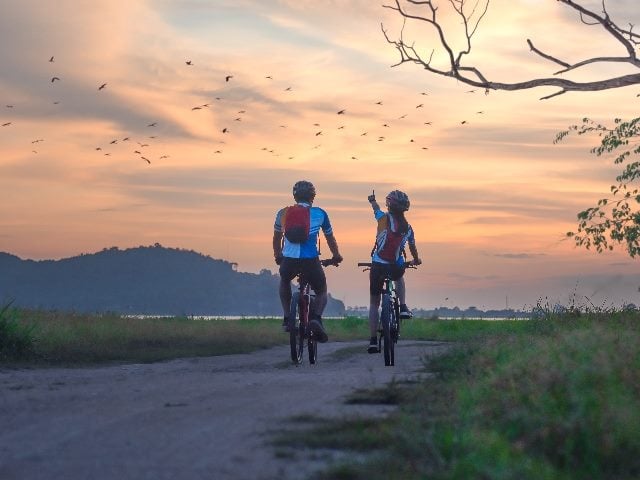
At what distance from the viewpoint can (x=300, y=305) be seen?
50.7 feet

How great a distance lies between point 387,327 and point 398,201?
2.03m

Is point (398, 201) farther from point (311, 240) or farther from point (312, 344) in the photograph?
point (312, 344)

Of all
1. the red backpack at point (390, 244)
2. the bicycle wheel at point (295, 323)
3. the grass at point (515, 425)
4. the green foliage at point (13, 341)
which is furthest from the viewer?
the green foliage at point (13, 341)

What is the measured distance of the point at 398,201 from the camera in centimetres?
1597

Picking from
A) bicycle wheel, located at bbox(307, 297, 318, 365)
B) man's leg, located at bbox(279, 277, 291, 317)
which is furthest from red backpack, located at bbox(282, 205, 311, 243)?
bicycle wheel, located at bbox(307, 297, 318, 365)

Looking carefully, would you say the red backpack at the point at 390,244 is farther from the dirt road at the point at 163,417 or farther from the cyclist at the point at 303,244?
the dirt road at the point at 163,417

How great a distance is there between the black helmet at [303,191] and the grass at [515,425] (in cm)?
575

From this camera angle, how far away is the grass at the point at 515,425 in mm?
6398

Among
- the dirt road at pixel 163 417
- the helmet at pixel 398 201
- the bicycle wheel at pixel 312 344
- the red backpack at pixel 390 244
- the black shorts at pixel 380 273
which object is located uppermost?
the helmet at pixel 398 201

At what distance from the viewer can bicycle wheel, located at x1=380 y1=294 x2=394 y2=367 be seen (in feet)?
49.3

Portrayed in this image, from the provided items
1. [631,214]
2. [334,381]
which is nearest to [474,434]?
[334,381]

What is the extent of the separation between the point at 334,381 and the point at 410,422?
4059 millimetres

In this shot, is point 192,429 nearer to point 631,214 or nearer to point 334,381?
point 334,381

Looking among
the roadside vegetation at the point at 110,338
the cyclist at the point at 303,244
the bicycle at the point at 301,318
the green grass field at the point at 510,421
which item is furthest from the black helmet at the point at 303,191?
the roadside vegetation at the point at 110,338
